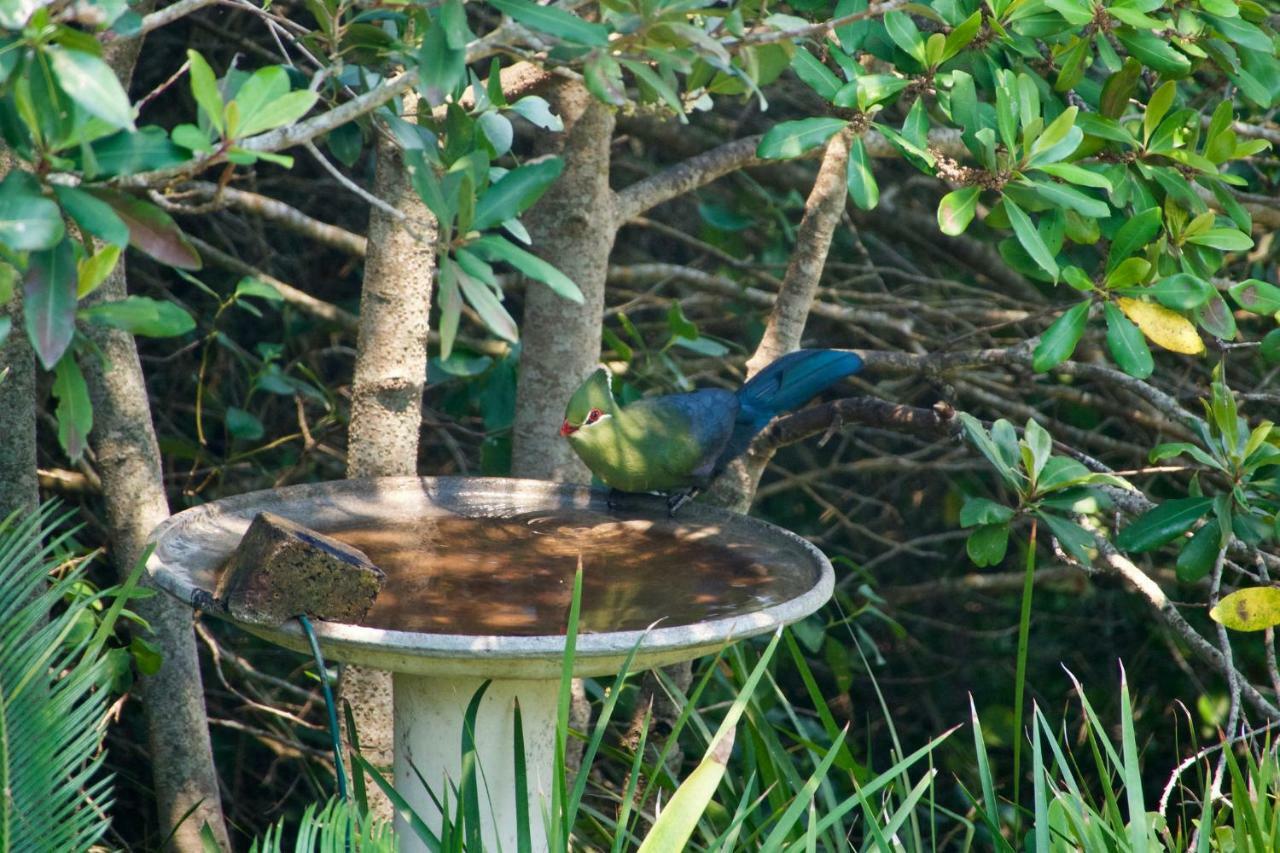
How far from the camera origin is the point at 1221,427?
2.15m

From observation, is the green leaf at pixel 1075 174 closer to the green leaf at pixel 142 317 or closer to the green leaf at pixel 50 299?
the green leaf at pixel 142 317

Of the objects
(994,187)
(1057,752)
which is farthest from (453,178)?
(1057,752)

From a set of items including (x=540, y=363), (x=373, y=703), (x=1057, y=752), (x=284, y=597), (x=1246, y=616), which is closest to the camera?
(x=284, y=597)

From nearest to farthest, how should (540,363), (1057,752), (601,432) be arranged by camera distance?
(1057,752) < (601,432) < (540,363)

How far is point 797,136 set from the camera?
2098 millimetres

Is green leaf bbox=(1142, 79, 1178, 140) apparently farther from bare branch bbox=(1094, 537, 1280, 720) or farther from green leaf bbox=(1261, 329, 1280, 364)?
bare branch bbox=(1094, 537, 1280, 720)

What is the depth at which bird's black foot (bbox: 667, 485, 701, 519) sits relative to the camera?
8.07 ft

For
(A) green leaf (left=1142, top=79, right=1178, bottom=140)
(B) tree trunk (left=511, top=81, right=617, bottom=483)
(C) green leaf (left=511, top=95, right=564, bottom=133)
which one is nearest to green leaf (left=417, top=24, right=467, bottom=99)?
(C) green leaf (left=511, top=95, right=564, bottom=133)

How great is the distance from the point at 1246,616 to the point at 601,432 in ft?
3.83

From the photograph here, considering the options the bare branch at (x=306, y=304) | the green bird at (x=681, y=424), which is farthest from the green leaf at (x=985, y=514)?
the bare branch at (x=306, y=304)

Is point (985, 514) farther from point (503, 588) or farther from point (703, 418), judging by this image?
point (503, 588)

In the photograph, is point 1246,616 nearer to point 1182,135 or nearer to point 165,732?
point 1182,135

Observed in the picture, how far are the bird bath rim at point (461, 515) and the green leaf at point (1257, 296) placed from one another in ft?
2.84

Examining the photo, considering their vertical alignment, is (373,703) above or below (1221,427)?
below
